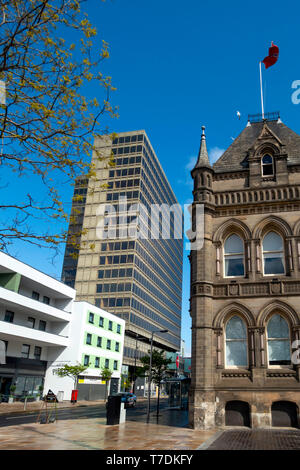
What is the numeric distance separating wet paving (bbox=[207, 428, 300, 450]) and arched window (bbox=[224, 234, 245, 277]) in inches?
312

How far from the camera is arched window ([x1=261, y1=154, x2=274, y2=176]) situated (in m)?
22.9

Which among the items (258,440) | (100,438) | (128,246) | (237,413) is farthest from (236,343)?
(128,246)

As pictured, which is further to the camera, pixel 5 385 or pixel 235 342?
pixel 5 385

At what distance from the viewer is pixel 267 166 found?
23.1m

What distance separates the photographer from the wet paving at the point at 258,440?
1335cm

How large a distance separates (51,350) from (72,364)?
124 inches

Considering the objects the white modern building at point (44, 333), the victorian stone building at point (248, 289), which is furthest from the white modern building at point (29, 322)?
the victorian stone building at point (248, 289)

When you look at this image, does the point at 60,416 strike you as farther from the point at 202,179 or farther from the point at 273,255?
the point at 202,179

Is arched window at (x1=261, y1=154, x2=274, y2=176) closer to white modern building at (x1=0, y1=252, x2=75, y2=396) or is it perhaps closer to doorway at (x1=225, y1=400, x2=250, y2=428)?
doorway at (x1=225, y1=400, x2=250, y2=428)

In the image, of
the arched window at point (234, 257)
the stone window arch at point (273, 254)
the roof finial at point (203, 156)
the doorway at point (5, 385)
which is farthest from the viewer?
the doorway at point (5, 385)

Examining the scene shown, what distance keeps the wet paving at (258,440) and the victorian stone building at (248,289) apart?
3.62 feet

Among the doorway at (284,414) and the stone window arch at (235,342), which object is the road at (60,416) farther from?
the doorway at (284,414)

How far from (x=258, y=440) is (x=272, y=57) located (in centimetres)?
2285

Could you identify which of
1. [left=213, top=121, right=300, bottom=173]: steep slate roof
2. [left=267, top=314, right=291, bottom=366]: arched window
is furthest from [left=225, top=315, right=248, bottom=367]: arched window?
[left=213, top=121, right=300, bottom=173]: steep slate roof
